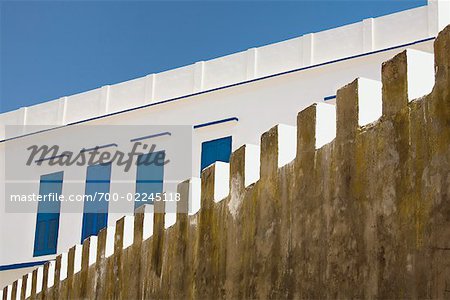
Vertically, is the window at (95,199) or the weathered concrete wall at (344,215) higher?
the window at (95,199)

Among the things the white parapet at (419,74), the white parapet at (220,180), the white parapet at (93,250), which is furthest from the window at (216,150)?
the white parapet at (419,74)

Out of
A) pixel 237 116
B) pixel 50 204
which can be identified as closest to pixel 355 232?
pixel 237 116

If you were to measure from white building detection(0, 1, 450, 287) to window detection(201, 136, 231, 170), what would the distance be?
2 centimetres

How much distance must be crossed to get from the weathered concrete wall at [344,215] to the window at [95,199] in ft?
38.8

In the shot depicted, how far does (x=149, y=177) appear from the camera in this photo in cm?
1805

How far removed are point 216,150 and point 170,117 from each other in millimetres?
1456

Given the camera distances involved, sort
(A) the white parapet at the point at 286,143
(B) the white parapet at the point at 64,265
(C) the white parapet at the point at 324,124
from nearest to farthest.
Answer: (C) the white parapet at the point at 324,124 < (A) the white parapet at the point at 286,143 < (B) the white parapet at the point at 64,265

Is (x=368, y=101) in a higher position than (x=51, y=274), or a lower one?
higher

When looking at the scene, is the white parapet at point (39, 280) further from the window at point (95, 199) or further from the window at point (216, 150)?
the window at point (95, 199)

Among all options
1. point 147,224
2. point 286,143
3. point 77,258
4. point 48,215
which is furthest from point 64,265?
point 48,215

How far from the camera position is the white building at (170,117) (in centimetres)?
1522

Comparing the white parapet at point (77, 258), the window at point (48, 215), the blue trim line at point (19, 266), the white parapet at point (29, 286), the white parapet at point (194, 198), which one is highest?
the window at point (48, 215)

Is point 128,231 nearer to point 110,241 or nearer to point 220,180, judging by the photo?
point 110,241

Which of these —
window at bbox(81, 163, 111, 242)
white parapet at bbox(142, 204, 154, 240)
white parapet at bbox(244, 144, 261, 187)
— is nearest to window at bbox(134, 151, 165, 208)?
window at bbox(81, 163, 111, 242)
